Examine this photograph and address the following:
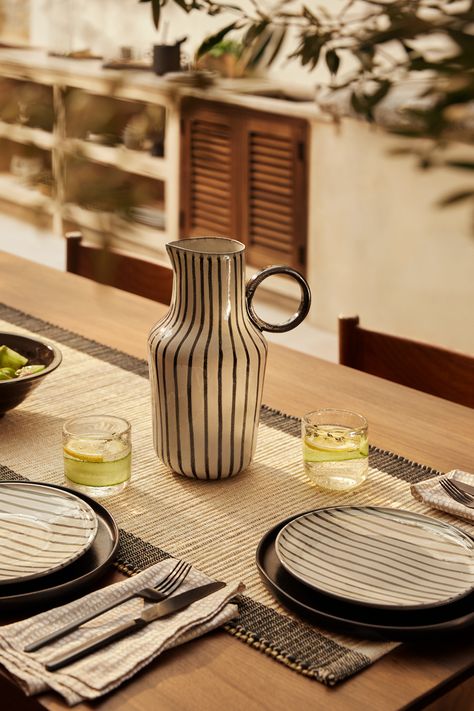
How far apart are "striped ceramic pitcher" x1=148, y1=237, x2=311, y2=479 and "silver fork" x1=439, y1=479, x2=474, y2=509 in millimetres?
235

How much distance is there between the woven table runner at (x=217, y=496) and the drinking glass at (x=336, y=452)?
0.7 inches

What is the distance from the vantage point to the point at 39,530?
978 mm

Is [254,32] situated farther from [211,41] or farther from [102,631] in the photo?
[102,631]

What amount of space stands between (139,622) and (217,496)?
283mm

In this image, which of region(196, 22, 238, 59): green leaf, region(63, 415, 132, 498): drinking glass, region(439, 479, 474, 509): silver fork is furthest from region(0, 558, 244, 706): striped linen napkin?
region(196, 22, 238, 59): green leaf

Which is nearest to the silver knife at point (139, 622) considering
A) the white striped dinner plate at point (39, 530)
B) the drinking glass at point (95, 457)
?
the white striped dinner plate at point (39, 530)

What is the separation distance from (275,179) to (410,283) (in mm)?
841

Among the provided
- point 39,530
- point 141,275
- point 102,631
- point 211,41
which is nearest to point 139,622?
point 102,631

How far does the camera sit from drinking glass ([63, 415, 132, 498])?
3.52 feet

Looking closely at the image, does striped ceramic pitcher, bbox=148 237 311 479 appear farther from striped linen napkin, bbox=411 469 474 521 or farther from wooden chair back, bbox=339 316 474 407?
wooden chair back, bbox=339 316 474 407

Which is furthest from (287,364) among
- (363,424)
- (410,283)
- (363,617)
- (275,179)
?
(275,179)

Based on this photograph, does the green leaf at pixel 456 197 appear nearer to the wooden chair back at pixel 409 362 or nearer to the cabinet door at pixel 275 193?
the wooden chair back at pixel 409 362

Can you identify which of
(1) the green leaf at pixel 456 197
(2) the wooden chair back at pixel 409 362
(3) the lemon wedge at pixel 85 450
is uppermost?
(1) the green leaf at pixel 456 197

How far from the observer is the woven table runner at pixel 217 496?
82 cm
